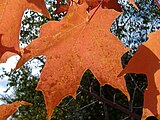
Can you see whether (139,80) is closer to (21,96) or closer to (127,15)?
(127,15)

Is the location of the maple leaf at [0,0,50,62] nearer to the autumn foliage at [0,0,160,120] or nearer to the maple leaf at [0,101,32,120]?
the autumn foliage at [0,0,160,120]

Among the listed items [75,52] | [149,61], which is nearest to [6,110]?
[75,52]

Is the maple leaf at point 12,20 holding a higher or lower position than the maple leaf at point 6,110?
higher

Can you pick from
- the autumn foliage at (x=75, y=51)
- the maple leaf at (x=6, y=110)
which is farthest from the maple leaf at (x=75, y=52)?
the maple leaf at (x=6, y=110)

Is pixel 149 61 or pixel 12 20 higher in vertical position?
pixel 12 20

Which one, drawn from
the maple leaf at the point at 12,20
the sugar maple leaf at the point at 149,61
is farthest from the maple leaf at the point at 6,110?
the sugar maple leaf at the point at 149,61

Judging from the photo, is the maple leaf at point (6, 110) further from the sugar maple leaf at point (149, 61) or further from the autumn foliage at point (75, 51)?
the sugar maple leaf at point (149, 61)

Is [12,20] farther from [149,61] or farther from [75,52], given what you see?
[149,61]

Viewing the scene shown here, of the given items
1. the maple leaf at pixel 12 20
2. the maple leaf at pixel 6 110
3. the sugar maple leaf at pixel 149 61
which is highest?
the maple leaf at pixel 12 20
